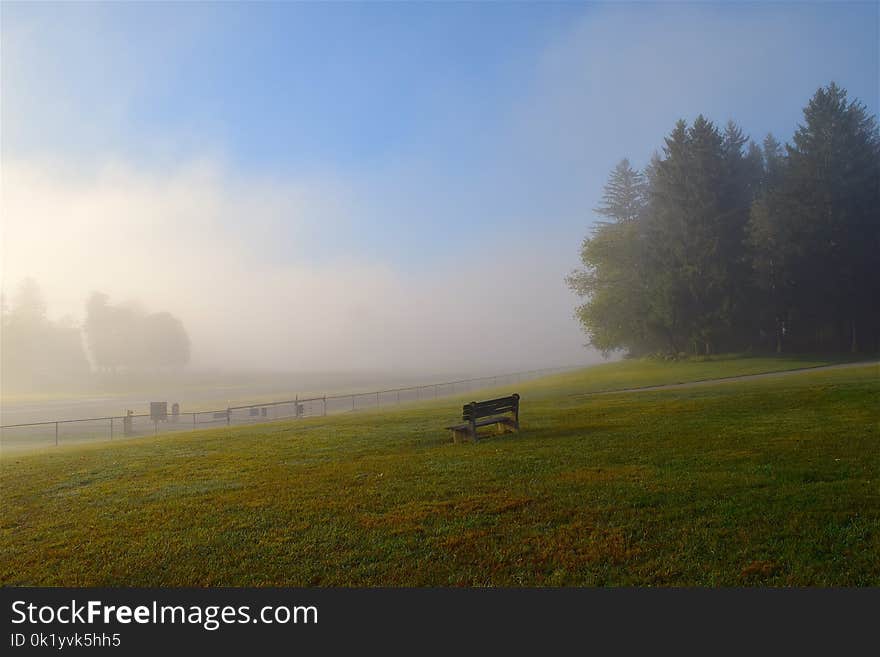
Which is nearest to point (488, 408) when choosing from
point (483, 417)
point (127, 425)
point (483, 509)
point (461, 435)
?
point (483, 417)

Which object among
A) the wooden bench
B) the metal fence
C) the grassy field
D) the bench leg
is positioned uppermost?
the wooden bench

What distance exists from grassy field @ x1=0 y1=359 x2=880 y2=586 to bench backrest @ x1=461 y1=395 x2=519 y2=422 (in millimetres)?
876

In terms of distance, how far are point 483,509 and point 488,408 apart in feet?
20.9

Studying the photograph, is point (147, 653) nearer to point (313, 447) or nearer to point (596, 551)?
point (596, 551)

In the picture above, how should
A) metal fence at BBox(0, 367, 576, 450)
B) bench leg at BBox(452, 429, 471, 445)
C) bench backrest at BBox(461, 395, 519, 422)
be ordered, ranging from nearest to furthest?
bench backrest at BBox(461, 395, 519, 422) → bench leg at BBox(452, 429, 471, 445) → metal fence at BBox(0, 367, 576, 450)

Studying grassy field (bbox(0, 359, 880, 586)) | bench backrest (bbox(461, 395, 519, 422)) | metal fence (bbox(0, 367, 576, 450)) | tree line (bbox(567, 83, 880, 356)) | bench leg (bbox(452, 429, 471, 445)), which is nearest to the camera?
grassy field (bbox(0, 359, 880, 586))

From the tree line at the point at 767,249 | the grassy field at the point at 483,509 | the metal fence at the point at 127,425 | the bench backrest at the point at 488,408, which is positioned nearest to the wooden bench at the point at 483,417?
the bench backrest at the point at 488,408

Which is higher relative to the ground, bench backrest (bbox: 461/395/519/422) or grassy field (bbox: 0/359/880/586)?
bench backrest (bbox: 461/395/519/422)

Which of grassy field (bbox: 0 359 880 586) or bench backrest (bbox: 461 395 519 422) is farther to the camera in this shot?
bench backrest (bbox: 461 395 519 422)

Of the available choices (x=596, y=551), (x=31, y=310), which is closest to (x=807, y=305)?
(x=596, y=551)

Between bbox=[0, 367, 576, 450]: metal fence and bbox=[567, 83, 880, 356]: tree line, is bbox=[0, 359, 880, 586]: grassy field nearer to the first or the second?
bbox=[0, 367, 576, 450]: metal fence

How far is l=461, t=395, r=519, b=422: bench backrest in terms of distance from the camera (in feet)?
44.1

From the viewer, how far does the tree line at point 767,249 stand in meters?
39.4

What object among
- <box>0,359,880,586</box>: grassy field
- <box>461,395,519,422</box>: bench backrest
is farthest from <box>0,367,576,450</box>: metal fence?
<box>461,395,519,422</box>: bench backrest
